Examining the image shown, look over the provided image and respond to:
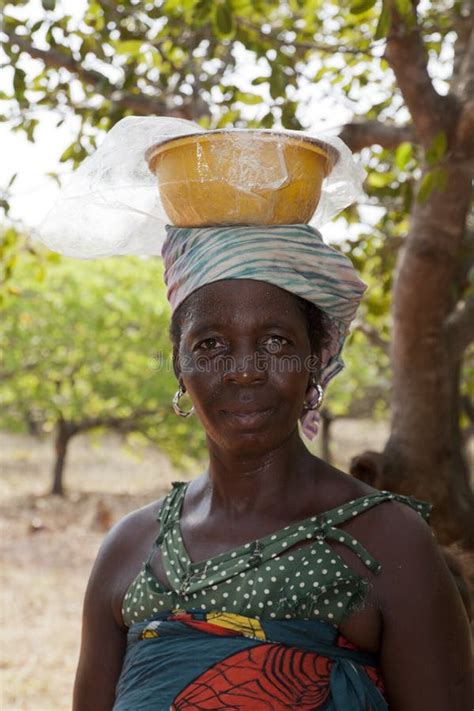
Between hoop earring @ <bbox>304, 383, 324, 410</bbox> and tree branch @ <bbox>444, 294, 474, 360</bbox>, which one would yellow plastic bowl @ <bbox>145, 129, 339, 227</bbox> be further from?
tree branch @ <bbox>444, 294, 474, 360</bbox>

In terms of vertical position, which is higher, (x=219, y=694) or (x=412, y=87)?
(x=412, y=87)

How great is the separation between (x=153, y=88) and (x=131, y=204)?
10.0ft

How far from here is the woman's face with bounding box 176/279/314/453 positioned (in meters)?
1.71

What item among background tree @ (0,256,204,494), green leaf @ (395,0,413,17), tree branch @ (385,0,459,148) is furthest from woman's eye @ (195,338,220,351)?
background tree @ (0,256,204,494)

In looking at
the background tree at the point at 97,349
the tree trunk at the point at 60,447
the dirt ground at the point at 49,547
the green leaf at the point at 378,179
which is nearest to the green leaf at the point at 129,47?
the green leaf at the point at 378,179

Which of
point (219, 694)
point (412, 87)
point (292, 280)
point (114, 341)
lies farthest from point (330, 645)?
point (114, 341)

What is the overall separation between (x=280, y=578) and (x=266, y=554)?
5 centimetres

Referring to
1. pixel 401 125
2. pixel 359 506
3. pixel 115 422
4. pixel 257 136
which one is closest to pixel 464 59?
pixel 401 125

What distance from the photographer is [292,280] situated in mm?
1729

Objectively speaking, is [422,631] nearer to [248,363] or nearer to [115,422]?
[248,363]

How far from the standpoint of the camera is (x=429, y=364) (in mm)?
3518

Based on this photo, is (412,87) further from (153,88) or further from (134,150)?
(153,88)

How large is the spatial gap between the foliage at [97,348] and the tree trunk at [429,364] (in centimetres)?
1012

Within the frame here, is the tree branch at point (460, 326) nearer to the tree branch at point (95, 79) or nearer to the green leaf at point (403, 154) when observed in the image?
A: the green leaf at point (403, 154)
